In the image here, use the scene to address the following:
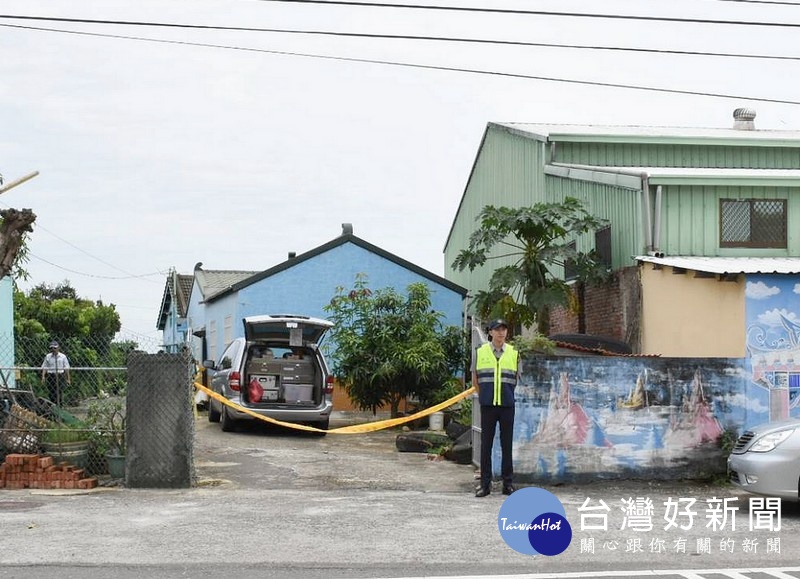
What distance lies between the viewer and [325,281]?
86.9ft

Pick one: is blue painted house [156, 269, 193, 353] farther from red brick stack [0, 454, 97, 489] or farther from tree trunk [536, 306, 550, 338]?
red brick stack [0, 454, 97, 489]

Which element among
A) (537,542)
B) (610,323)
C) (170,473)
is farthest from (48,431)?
(610,323)

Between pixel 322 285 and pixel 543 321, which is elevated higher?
pixel 322 285

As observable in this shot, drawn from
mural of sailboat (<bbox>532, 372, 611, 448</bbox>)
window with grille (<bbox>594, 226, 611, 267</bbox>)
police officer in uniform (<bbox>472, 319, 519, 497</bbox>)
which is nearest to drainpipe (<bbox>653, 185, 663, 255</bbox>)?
window with grille (<bbox>594, 226, 611, 267</bbox>)

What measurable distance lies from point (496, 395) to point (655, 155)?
13.8 m

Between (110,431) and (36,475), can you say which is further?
(110,431)

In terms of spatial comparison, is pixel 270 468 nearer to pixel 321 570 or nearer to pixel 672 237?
pixel 321 570

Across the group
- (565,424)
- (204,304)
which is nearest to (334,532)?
(565,424)

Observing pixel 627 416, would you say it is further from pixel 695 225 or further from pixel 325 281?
pixel 325 281

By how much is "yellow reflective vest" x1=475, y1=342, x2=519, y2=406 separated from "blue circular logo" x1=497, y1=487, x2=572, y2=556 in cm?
102

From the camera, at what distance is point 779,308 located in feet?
43.2

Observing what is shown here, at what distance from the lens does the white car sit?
33.9 ft

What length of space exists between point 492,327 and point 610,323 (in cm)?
827

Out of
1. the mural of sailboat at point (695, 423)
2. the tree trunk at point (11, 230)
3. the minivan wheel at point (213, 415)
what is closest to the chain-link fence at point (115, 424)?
the tree trunk at point (11, 230)
